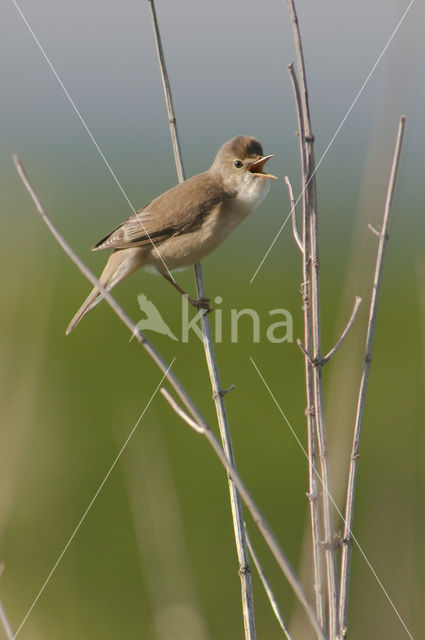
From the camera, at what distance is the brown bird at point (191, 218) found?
2.86 meters

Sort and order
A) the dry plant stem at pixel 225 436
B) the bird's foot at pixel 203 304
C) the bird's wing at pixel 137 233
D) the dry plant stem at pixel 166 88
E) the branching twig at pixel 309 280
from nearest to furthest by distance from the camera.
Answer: the branching twig at pixel 309 280 → the dry plant stem at pixel 225 436 → the dry plant stem at pixel 166 88 → the bird's foot at pixel 203 304 → the bird's wing at pixel 137 233

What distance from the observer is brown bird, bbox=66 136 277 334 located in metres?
2.86

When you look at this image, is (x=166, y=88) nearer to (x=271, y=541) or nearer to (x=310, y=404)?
(x=310, y=404)

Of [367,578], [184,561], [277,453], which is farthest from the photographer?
[277,453]

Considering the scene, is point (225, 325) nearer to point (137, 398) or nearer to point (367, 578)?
point (137, 398)

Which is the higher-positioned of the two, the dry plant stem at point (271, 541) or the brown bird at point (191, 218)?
the brown bird at point (191, 218)

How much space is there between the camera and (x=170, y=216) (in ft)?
9.53

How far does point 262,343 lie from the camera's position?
5625mm

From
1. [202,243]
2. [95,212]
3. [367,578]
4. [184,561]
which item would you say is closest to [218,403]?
[184,561]

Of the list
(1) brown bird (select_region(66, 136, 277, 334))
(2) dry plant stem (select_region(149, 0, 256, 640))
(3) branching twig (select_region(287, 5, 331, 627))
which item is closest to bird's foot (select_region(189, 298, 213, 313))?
(1) brown bird (select_region(66, 136, 277, 334))

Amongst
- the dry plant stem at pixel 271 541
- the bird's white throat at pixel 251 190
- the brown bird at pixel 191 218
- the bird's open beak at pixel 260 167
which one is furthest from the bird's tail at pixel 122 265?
the dry plant stem at pixel 271 541

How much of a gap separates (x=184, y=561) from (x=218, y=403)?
775 mm

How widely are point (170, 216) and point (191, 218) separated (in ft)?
0.29

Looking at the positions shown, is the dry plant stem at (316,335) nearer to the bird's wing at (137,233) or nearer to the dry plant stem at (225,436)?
the dry plant stem at (225,436)
